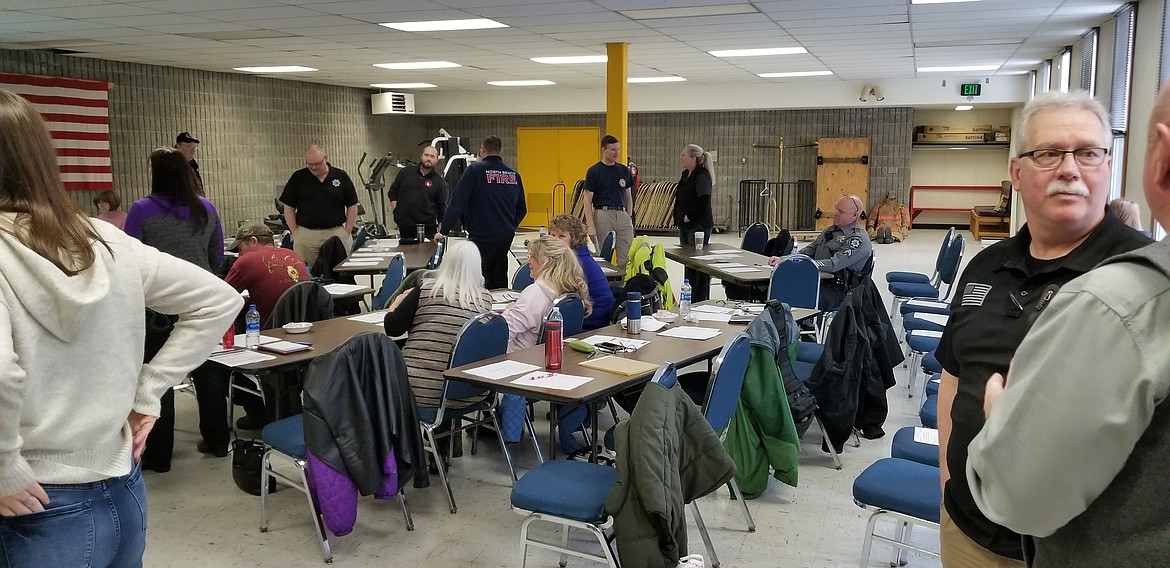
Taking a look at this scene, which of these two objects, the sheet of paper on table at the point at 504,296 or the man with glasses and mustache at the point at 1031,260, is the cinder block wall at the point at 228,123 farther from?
the man with glasses and mustache at the point at 1031,260

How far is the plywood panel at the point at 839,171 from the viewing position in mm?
17281

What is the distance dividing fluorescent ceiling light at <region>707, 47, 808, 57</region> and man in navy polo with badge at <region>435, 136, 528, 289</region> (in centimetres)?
480

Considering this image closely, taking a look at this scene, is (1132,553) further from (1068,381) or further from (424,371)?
(424,371)

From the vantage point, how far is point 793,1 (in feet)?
24.5

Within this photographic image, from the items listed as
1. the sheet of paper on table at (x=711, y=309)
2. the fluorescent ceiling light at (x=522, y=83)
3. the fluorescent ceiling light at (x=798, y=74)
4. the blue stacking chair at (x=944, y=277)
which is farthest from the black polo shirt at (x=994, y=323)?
the fluorescent ceiling light at (x=522, y=83)

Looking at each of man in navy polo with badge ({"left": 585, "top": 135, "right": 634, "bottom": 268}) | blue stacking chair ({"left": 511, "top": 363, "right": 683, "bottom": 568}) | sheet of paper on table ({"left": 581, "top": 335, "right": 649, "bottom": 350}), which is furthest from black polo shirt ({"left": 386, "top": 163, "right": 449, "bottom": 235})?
blue stacking chair ({"left": 511, "top": 363, "right": 683, "bottom": 568})

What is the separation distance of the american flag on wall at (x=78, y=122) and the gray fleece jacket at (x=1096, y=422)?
12.0 metres

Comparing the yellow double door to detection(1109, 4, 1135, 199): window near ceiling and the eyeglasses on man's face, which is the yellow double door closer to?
detection(1109, 4, 1135, 199): window near ceiling

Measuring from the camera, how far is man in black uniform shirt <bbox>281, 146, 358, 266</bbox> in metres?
8.11

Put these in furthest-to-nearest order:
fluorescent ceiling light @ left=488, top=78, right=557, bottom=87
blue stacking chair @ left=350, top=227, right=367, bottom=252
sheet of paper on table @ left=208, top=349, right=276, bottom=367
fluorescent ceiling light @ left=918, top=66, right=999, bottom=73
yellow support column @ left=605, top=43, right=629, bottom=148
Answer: fluorescent ceiling light @ left=488, top=78, right=557, bottom=87
fluorescent ceiling light @ left=918, top=66, right=999, bottom=73
yellow support column @ left=605, top=43, right=629, bottom=148
blue stacking chair @ left=350, top=227, right=367, bottom=252
sheet of paper on table @ left=208, top=349, right=276, bottom=367

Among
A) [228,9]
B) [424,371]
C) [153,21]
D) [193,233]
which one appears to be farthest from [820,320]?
[153,21]

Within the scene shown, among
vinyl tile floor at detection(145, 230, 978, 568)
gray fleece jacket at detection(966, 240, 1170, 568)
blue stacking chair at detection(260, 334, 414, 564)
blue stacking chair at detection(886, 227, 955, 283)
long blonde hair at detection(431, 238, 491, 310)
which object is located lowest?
vinyl tile floor at detection(145, 230, 978, 568)

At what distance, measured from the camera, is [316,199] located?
26.6ft

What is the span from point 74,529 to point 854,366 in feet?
12.6
